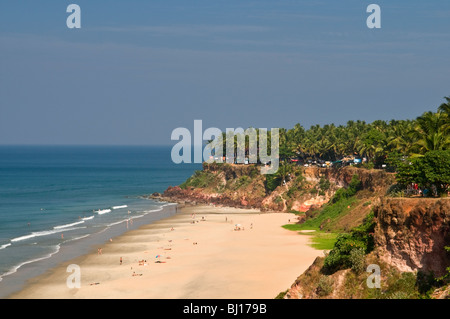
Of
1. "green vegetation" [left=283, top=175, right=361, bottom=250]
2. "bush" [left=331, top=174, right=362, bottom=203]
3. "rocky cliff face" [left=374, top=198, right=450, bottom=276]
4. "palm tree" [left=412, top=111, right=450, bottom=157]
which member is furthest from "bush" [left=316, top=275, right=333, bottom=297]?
"bush" [left=331, top=174, right=362, bottom=203]

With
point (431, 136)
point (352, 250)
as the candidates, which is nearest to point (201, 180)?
point (431, 136)

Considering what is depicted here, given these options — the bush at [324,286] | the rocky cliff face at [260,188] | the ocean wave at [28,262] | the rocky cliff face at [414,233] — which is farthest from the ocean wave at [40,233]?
the rocky cliff face at [414,233]

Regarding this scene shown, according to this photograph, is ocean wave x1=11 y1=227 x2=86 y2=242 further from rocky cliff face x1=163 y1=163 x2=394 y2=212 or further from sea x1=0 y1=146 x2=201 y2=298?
rocky cliff face x1=163 y1=163 x2=394 y2=212

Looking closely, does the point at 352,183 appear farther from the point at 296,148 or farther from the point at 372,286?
the point at 372,286

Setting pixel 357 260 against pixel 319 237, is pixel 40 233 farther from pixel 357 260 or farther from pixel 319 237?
pixel 357 260

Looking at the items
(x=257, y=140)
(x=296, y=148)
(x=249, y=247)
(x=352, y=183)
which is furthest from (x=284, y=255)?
(x=257, y=140)
